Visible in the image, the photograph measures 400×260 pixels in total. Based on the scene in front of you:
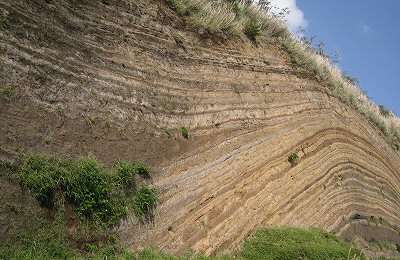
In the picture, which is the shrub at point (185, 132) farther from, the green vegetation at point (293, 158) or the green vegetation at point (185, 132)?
the green vegetation at point (293, 158)

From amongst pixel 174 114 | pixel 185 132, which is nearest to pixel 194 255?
pixel 185 132

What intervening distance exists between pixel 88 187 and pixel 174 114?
2.47 metres

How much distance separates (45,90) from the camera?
6941 millimetres

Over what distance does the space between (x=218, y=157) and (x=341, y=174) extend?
5824 mm

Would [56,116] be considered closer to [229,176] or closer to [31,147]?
[31,147]

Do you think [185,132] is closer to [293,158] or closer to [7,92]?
[7,92]

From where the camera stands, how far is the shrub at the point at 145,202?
24.4ft

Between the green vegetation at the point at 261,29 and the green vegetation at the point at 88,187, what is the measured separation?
3813 mm

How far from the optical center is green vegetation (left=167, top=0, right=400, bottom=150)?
406 inches

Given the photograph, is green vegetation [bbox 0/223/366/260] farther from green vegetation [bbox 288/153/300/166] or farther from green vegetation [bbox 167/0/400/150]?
green vegetation [bbox 167/0/400/150]

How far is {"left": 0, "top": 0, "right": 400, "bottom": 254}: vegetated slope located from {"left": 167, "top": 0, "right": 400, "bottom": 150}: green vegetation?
0.94ft

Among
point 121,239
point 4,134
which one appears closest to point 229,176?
point 121,239

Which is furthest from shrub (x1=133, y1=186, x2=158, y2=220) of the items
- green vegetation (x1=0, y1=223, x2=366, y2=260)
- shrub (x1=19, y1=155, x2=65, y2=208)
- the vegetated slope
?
shrub (x1=19, y1=155, x2=65, y2=208)

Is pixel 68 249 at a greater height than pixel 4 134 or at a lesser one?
lesser
